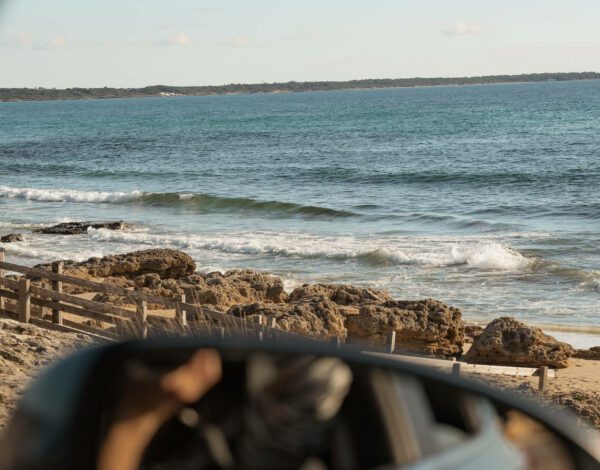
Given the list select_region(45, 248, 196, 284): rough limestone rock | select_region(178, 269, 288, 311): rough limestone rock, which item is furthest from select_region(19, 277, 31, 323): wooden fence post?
select_region(45, 248, 196, 284): rough limestone rock

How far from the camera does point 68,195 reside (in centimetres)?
A: 4297

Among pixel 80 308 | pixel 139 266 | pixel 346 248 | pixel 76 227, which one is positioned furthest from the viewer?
pixel 76 227

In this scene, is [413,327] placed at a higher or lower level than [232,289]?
higher

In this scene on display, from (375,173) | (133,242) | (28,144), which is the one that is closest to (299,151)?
(375,173)

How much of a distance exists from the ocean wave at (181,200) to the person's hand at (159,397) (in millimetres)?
32628

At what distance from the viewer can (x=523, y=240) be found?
27.5 metres

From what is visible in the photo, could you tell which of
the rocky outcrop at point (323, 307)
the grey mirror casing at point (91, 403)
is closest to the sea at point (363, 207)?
the rocky outcrop at point (323, 307)

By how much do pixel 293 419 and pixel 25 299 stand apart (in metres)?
11.6

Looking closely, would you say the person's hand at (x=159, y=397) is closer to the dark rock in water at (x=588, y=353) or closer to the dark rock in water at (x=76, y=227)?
the dark rock in water at (x=588, y=353)

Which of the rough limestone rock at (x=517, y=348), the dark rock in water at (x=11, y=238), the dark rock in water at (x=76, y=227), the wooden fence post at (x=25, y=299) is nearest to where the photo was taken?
the wooden fence post at (x=25, y=299)

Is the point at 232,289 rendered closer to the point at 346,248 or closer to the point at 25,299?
the point at 25,299

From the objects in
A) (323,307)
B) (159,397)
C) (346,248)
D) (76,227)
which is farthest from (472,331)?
(76,227)

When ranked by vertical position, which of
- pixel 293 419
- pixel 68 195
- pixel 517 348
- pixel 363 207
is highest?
pixel 293 419

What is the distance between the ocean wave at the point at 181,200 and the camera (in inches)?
1404
